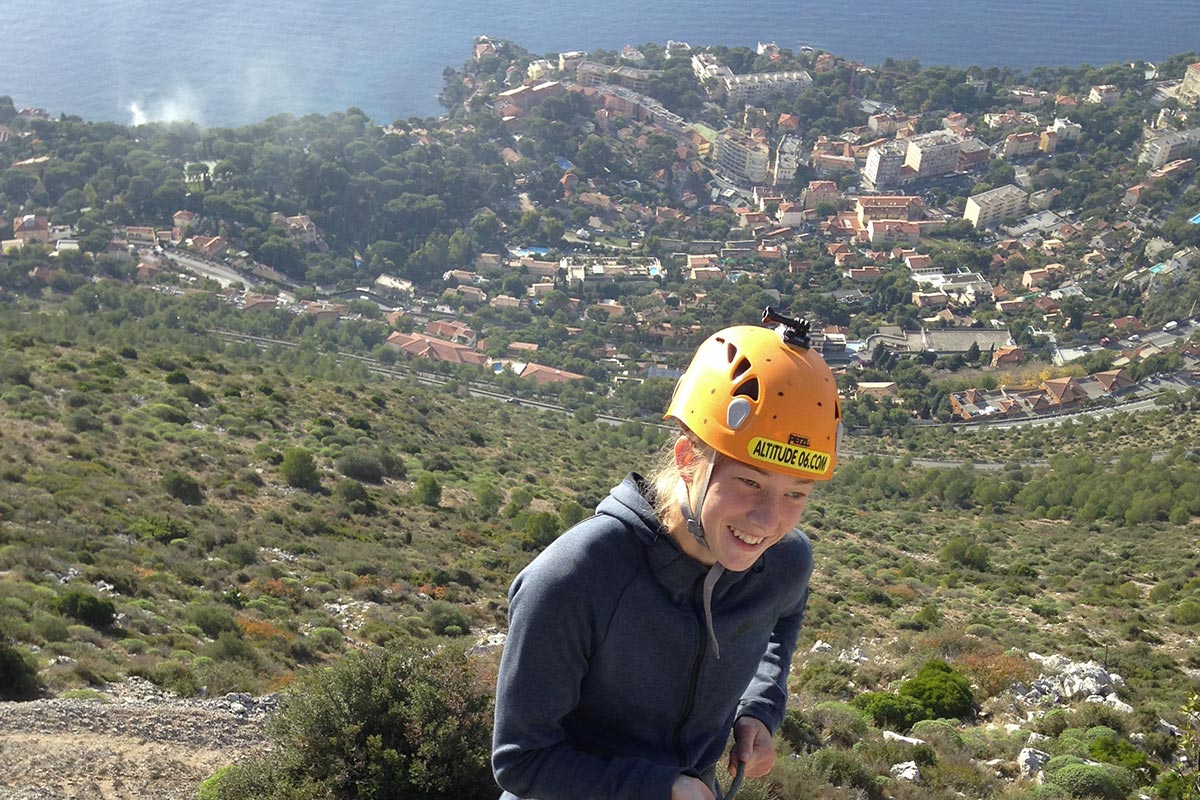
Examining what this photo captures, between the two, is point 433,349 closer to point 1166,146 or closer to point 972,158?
point 972,158

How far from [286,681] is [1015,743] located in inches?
199

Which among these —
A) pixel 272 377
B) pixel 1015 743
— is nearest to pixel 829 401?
pixel 1015 743

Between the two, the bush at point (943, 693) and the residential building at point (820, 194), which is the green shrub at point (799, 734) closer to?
the bush at point (943, 693)

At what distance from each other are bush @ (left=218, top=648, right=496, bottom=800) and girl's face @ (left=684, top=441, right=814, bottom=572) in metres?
2.80

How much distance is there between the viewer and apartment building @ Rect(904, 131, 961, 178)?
65.8 m

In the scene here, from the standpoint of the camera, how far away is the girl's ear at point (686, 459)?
1.76 m

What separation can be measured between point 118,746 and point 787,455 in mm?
4735

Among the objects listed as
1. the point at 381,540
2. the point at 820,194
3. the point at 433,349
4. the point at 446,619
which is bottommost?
the point at 433,349

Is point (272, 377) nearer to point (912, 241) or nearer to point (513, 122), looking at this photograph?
point (912, 241)

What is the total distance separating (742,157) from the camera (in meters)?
68.2

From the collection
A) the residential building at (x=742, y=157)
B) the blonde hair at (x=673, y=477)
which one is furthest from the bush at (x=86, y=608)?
the residential building at (x=742, y=157)

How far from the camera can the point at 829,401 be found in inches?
71.2

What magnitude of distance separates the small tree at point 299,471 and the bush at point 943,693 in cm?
1009

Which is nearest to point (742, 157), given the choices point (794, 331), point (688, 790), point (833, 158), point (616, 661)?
point (833, 158)
